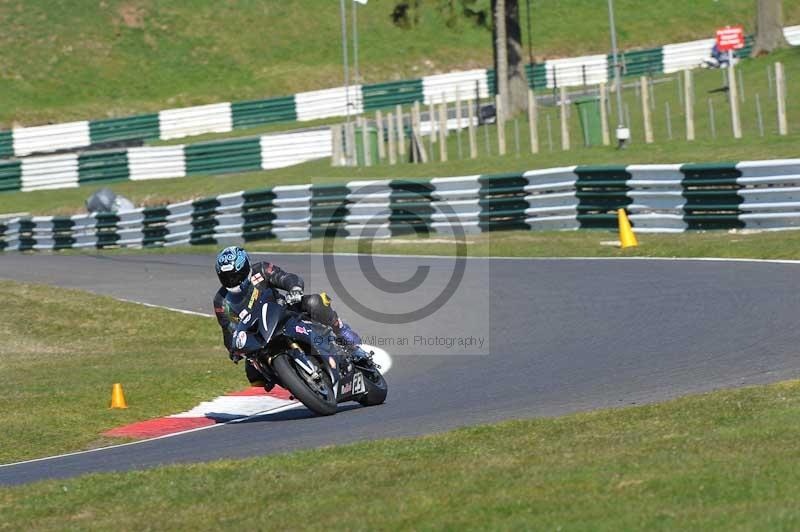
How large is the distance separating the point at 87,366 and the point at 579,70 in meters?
39.0

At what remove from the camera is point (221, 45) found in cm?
5853

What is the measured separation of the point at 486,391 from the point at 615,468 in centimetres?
392

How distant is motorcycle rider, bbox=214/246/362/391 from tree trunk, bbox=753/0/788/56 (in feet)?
107

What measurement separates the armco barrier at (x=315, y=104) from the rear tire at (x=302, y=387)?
3390 centimetres

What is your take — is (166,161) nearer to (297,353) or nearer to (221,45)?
(221,45)

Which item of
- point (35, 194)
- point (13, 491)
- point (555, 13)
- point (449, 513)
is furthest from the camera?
point (555, 13)

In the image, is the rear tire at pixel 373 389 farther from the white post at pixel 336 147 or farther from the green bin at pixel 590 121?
the white post at pixel 336 147

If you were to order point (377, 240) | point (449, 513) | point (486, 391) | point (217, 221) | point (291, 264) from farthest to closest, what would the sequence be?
point (217, 221)
point (377, 240)
point (291, 264)
point (486, 391)
point (449, 513)

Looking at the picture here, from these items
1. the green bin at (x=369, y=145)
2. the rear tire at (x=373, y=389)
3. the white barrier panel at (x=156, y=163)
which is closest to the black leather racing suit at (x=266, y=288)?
the rear tire at (x=373, y=389)

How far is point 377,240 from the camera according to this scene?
83.0 ft

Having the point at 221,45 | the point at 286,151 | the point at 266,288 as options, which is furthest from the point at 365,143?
the point at 221,45

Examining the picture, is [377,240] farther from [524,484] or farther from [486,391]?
[524,484]

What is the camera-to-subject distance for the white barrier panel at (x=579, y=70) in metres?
51.4

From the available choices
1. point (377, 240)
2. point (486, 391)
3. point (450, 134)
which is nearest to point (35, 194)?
point (450, 134)
